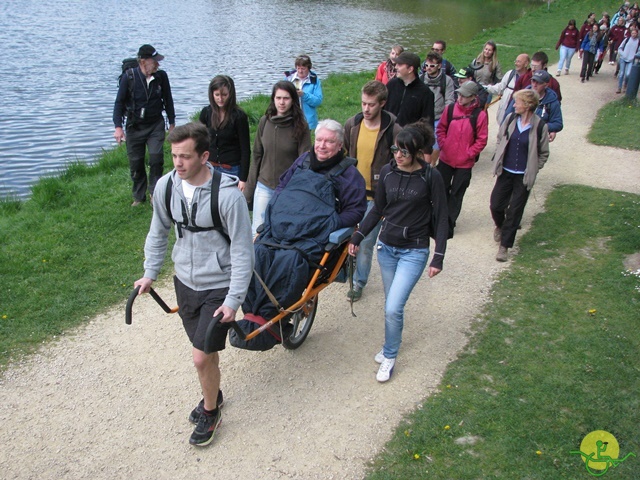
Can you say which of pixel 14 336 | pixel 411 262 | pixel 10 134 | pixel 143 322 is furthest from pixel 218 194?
pixel 10 134

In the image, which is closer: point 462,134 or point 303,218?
point 303,218

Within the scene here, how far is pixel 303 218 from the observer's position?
15.9 ft

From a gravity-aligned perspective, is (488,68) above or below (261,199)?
above

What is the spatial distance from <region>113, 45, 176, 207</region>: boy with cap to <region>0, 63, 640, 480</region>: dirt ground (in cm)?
250

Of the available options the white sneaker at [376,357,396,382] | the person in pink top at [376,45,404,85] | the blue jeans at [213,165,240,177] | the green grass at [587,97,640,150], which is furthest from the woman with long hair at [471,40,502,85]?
the white sneaker at [376,357,396,382]

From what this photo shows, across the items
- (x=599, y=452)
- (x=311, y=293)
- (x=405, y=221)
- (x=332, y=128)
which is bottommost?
(x=599, y=452)

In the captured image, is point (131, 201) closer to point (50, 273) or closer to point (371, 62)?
point (50, 273)

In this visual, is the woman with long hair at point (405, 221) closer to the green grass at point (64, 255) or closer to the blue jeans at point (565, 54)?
the green grass at point (64, 255)

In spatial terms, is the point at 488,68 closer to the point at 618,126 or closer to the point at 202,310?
the point at 618,126

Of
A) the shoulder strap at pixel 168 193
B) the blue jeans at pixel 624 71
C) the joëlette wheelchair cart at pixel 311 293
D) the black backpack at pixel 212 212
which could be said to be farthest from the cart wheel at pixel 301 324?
the blue jeans at pixel 624 71

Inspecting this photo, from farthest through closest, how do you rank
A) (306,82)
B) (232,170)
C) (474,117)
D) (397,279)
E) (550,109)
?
(306,82) → (550,109) → (474,117) → (232,170) → (397,279)

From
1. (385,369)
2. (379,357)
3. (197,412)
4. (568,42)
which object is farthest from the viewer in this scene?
(568,42)

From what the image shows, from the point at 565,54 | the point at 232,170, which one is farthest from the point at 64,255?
the point at 565,54

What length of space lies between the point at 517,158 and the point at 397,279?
2863 mm
